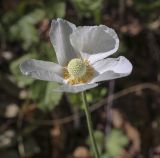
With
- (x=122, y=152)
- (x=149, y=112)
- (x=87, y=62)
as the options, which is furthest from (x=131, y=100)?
(x=87, y=62)

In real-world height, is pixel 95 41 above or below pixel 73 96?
above

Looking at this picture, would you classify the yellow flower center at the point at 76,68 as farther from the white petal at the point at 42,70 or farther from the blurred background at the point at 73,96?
the blurred background at the point at 73,96

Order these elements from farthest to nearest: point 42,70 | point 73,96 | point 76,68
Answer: point 73,96 → point 76,68 → point 42,70

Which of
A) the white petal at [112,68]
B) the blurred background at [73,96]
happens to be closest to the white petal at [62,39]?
the white petal at [112,68]

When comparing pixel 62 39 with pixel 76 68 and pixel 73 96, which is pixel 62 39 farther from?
pixel 73 96

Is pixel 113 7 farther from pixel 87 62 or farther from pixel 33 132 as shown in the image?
pixel 87 62

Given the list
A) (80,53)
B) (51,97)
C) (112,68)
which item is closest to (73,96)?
(51,97)
